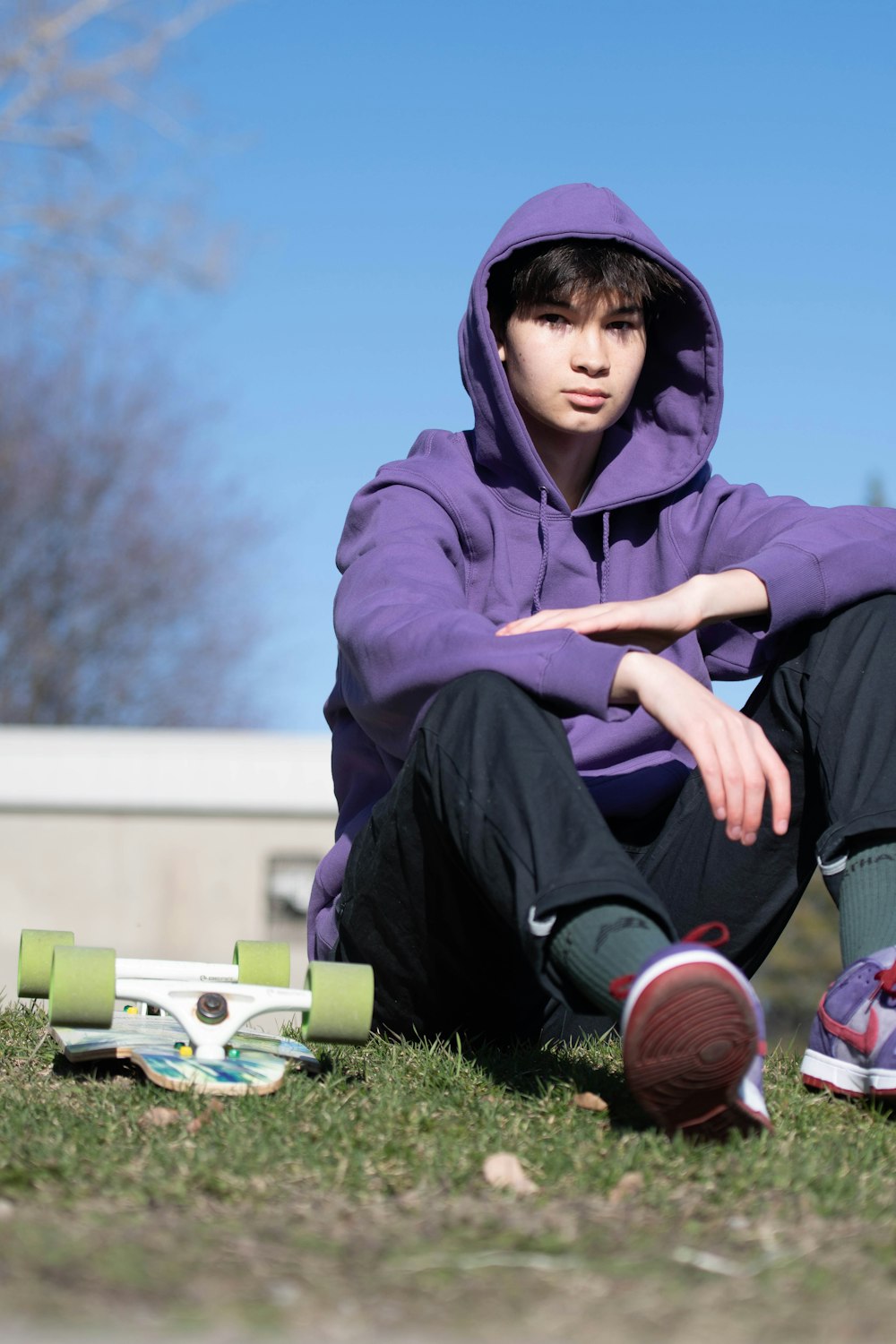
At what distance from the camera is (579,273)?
9.89 ft

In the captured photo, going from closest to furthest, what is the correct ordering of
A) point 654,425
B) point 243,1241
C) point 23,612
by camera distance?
point 243,1241 → point 654,425 → point 23,612

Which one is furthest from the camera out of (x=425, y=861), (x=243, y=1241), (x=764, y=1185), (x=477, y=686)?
(x=425, y=861)

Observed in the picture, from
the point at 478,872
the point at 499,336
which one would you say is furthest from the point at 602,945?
the point at 499,336

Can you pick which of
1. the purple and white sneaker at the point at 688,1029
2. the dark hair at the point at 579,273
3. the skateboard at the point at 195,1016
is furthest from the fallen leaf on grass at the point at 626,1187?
the dark hair at the point at 579,273

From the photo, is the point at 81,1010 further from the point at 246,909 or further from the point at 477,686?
the point at 246,909

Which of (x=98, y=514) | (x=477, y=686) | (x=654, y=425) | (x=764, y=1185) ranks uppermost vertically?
(x=98, y=514)

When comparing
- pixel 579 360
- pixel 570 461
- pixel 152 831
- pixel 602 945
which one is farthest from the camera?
pixel 152 831

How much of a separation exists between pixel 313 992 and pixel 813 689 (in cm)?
93

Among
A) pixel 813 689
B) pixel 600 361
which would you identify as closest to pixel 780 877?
pixel 813 689

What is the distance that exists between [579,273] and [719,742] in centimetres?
127

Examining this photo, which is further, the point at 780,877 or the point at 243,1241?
the point at 780,877

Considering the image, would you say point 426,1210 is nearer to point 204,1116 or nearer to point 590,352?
point 204,1116

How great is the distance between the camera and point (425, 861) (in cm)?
242

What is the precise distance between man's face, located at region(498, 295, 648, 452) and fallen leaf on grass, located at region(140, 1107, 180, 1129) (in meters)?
1.60
